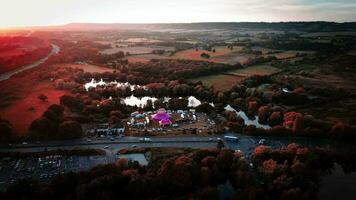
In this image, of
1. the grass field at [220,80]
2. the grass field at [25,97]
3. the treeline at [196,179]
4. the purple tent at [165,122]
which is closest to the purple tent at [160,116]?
the purple tent at [165,122]

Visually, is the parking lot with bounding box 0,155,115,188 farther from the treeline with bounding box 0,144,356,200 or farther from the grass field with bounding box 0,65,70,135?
the grass field with bounding box 0,65,70,135

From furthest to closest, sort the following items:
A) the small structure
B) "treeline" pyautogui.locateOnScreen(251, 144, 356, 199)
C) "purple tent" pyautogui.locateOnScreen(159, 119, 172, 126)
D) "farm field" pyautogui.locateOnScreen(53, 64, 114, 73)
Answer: "farm field" pyautogui.locateOnScreen(53, 64, 114, 73) → the small structure → "purple tent" pyautogui.locateOnScreen(159, 119, 172, 126) → "treeline" pyautogui.locateOnScreen(251, 144, 356, 199)

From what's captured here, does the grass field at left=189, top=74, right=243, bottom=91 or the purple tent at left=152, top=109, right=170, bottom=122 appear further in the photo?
the grass field at left=189, top=74, right=243, bottom=91

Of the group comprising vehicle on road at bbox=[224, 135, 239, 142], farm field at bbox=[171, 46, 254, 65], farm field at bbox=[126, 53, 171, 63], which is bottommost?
vehicle on road at bbox=[224, 135, 239, 142]

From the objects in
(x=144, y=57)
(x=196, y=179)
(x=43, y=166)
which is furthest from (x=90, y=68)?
(x=196, y=179)

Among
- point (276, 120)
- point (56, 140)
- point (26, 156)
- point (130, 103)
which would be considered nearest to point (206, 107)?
point (276, 120)

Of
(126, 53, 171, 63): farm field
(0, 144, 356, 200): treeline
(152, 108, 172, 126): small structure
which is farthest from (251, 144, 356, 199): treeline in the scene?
(126, 53, 171, 63): farm field

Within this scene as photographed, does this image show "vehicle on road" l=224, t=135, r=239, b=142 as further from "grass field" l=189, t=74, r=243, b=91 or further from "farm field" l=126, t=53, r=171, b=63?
"farm field" l=126, t=53, r=171, b=63

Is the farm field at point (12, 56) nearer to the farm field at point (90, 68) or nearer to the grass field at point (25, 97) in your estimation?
the grass field at point (25, 97)

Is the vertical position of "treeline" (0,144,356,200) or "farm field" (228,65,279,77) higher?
"farm field" (228,65,279,77)

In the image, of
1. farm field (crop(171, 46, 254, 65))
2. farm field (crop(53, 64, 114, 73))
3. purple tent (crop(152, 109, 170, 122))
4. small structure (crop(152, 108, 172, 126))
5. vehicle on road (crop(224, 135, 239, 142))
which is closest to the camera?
vehicle on road (crop(224, 135, 239, 142))

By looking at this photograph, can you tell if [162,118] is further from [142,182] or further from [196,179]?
[142,182]
